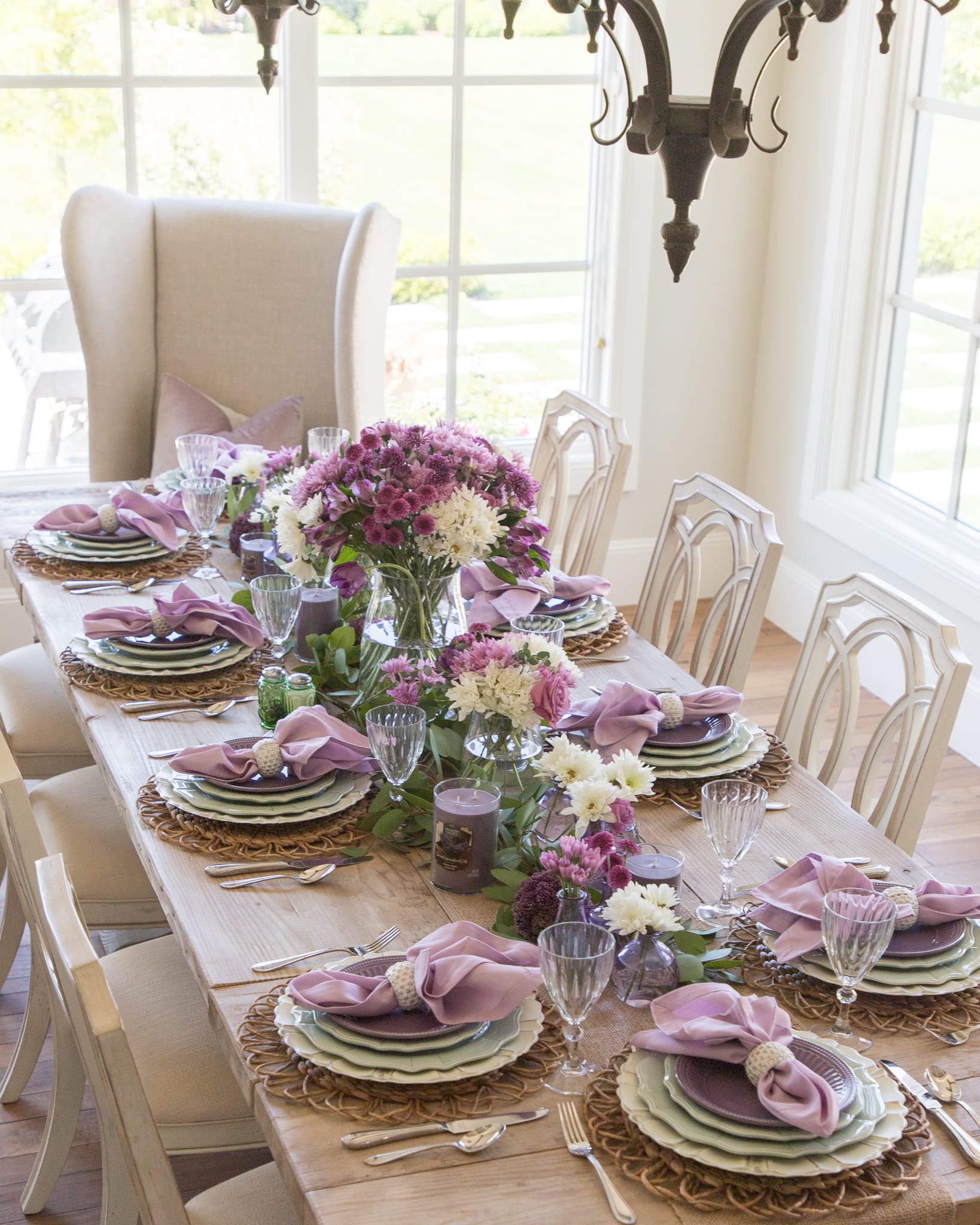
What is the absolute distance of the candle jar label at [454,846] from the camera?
1.60m

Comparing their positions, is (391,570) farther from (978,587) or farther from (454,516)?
(978,587)

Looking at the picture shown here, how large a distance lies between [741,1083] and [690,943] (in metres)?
0.23

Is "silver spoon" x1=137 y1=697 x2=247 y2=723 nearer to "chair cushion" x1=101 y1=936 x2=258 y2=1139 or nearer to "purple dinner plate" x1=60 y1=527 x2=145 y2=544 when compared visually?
"chair cushion" x1=101 y1=936 x2=258 y2=1139

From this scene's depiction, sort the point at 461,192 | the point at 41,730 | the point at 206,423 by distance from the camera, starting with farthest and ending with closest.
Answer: the point at 461,192 → the point at 206,423 → the point at 41,730

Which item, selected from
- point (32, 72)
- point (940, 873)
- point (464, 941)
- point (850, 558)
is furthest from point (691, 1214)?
point (32, 72)

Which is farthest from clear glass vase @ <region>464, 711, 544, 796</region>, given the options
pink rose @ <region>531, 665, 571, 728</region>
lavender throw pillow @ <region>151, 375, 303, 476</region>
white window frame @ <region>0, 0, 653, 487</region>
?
white window frame @ <region>0, 0, 653, 487</region>

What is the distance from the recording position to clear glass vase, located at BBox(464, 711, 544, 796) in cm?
170

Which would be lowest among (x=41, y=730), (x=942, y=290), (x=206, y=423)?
(x=41, y=730)

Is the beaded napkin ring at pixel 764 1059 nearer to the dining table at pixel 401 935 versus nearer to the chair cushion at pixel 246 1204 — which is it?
the dining table at pixel 401 935

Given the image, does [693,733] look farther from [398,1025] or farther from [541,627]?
[398,1025]

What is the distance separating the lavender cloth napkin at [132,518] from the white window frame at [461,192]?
4.04 ft

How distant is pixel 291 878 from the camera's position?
166 cm

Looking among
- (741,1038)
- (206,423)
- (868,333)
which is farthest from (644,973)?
(868,333)

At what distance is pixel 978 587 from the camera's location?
347 cm
